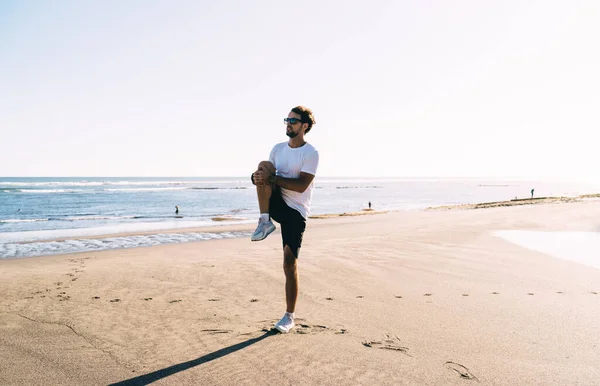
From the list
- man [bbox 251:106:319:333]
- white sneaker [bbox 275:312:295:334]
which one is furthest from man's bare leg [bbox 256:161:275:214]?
white sneaker [bbox 275:312:295:334]

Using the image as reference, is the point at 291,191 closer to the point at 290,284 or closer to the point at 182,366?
the point at 290,284

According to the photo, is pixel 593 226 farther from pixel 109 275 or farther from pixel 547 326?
pixel 109 275

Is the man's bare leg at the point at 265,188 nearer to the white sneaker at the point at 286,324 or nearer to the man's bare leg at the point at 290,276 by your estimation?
the man's bare leg at the point at 290,276

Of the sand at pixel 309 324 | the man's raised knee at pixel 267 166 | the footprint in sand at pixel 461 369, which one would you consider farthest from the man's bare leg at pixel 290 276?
the footprint in sand at pixel 461 369

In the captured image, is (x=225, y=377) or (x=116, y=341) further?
(x=116, y=341)

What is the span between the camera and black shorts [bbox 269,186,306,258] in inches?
175

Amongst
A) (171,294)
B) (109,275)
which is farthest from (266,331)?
(109,275)

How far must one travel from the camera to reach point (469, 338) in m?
4.26

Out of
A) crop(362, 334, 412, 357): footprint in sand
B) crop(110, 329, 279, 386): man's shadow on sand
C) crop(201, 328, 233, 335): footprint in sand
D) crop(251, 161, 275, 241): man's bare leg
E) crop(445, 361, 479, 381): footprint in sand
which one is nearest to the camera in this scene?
crop(110, 329, 279, 386): man's shadow on sand

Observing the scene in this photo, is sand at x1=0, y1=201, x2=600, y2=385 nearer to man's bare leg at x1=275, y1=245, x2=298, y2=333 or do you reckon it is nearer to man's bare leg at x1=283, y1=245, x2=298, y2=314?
man's bare leg at x1=275, y1=245, x2=298, y2=333

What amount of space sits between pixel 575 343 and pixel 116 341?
14.2ft

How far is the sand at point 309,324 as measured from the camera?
3.41 metres

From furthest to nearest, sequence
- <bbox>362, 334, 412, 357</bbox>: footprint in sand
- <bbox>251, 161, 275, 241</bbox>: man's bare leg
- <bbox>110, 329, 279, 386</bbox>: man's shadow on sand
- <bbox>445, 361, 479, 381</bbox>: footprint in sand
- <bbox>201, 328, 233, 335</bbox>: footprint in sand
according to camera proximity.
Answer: <bbox>201, 328, 233, 335</bbox>: footprint in sand < <bbox>251, 161, 275, 241</bbox>: man's bare leg < <bbox>362, 334, 412, 357</bbox>: footprint in sand < <bbox>445, 361, 479, 381</bbox>: footprint in sand < <bbox>110, 329, 279, 386</bbox>: man's shadow on sand

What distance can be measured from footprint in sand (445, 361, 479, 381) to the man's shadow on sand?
1.71 m
